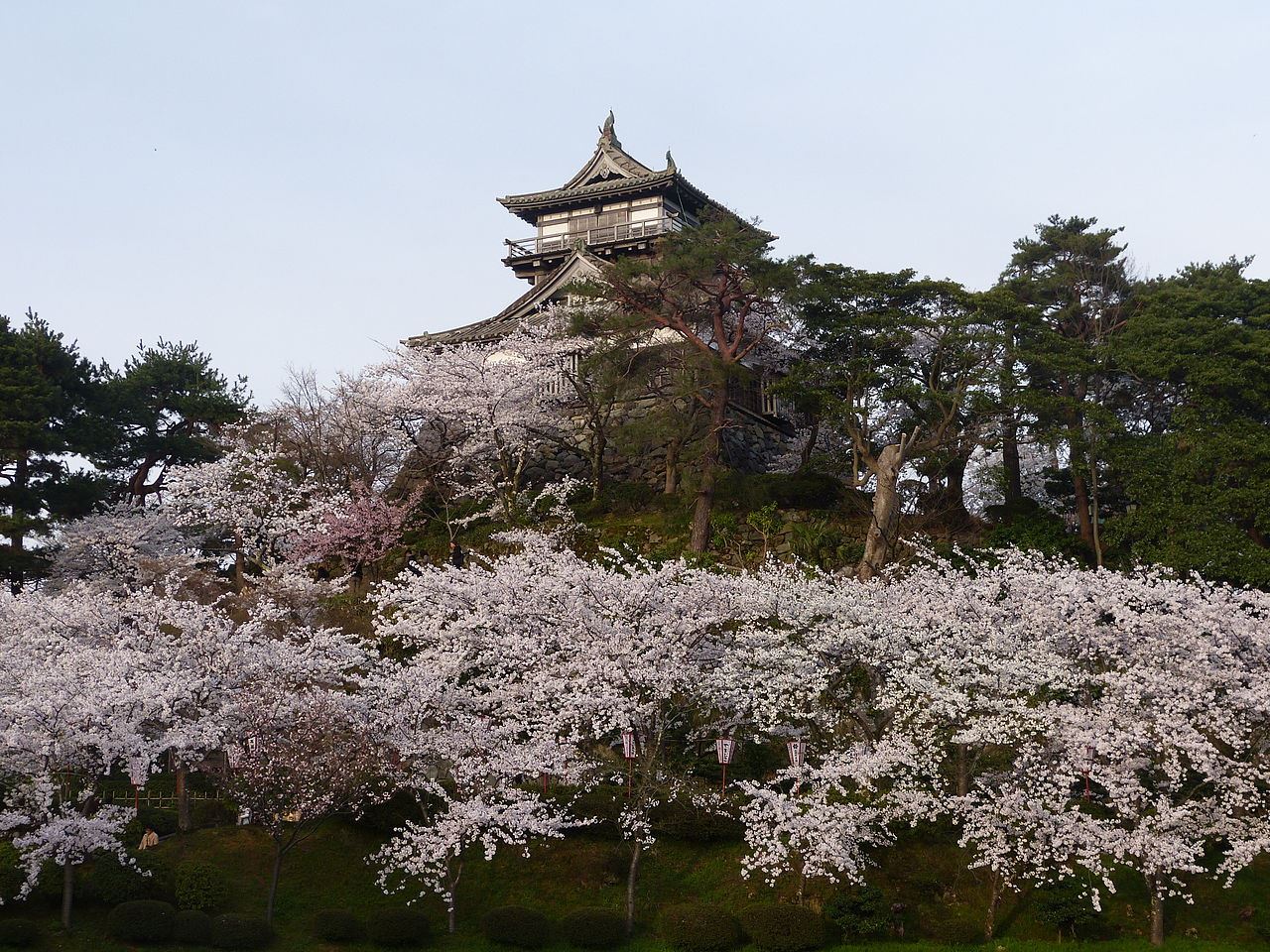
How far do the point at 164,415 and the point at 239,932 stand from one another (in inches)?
994

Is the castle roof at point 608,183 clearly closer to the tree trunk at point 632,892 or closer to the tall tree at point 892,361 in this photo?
the tall tree at point 892,361

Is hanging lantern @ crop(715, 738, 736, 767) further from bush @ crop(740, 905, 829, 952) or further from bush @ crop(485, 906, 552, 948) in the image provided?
bush @ crop(485, 906, 552, 948)

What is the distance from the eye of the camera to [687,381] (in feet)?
115

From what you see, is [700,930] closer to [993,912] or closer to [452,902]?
[452,902]

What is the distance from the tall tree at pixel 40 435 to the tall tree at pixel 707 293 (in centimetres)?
1632

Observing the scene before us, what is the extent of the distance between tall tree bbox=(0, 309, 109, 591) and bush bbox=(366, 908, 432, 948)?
19043 mm

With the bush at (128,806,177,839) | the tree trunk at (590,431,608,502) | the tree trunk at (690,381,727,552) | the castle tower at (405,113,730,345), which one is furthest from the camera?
the castle tower at (405,113,730,345)

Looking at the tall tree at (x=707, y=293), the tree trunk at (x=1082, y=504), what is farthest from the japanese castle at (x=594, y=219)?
the tree trunk at (x=1082, y=504)

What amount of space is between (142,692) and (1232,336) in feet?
86.4

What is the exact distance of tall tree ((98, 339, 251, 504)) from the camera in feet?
132

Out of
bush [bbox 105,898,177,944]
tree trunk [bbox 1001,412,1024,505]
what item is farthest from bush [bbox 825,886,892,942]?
tree trunk [bbox 1001,412,1024,505]

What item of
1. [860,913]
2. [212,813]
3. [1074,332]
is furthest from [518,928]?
[1074,332]

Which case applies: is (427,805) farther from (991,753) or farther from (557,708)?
(991,753)

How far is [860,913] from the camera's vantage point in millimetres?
20828
